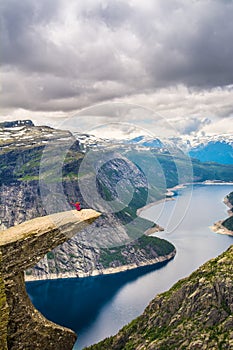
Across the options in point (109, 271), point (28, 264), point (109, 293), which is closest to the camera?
point (28, 264)

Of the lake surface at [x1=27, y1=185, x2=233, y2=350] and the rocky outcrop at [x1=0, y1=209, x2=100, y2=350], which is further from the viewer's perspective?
the lake surface at [x1=27, y1=185, x2=233, y2=350]

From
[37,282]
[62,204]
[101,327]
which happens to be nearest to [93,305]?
[101,327]

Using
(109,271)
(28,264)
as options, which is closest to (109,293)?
(109,271)

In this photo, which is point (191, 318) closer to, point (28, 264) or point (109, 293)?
point (28, 264)

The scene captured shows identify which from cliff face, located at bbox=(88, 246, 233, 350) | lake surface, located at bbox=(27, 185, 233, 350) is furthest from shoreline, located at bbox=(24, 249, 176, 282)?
cliff face, located at bbox=(88, 246, 233, 350)

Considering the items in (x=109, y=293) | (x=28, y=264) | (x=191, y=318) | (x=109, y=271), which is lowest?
(x=109, y=271)

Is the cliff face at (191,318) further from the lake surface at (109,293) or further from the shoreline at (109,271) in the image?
the shoreline at (109,271)

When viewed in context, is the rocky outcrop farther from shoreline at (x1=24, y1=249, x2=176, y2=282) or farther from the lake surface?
shoreline at (x1=24, y1=249, x2=176, y2=282)
